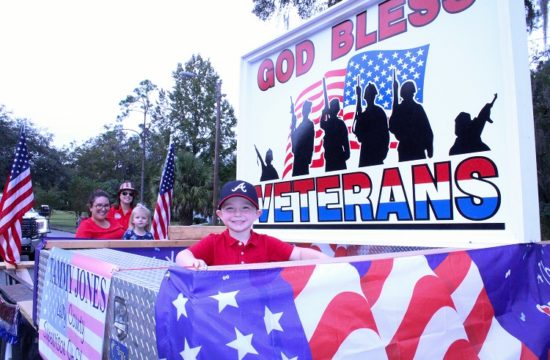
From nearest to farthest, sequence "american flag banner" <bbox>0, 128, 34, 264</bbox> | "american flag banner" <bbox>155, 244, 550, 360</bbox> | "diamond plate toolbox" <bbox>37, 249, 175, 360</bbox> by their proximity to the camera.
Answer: "american flag banner" <bbox>155, 244, 550, 360</bbox>
"diamond plate toolbox" <bbox>37, 249, 175, 360</bbox>
"american flag banner" <bbox>0, 128, 34, 264</bbox>

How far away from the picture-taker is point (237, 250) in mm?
2637

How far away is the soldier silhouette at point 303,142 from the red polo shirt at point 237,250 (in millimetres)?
1204

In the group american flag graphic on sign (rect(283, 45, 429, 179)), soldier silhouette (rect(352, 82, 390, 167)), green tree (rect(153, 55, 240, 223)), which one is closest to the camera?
american flag graphic on sign (rect(283, 45, 429, 179))

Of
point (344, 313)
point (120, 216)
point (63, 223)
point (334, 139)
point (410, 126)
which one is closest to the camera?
point (344, 313)

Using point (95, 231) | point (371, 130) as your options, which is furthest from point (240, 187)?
point (95, 231)

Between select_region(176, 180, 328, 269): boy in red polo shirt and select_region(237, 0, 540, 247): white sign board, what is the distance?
0.71 meters

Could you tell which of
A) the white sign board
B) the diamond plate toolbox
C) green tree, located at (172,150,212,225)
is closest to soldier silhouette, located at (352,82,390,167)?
the white sign board

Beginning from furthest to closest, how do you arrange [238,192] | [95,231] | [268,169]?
[95,231]
[268,169]
[238,192]

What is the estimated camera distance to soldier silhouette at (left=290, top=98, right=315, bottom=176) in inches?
149

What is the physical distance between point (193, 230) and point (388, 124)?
261 cm

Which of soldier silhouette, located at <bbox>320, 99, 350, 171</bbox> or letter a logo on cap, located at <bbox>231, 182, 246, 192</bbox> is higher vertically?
soldier silhouette, located at <bbox>320, 99, 350, 171</bbox>

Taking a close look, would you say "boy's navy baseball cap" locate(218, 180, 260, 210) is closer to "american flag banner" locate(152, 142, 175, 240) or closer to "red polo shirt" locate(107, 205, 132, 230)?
"red polo shirt" locate(107, 205, 132, 230)

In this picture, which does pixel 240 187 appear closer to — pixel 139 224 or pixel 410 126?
pixel 410 126

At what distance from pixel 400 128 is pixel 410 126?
0.26 ft
